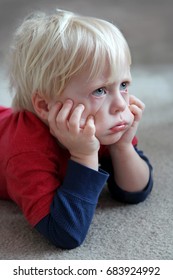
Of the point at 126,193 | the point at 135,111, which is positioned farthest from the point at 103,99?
the point at 126,193

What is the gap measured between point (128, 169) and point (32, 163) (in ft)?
0.71

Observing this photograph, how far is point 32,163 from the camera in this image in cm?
84

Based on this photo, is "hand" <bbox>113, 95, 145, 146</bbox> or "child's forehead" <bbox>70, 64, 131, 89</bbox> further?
"hand" <bbox>113, 95, 145, 146</bbox>

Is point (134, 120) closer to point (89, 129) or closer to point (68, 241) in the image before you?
point (89, 129)

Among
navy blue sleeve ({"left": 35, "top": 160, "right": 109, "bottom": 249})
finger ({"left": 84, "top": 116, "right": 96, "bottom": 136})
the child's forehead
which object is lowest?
navy blue sleeve ({"left": 35, "top": 160, "right": 109, "bottom": 249})

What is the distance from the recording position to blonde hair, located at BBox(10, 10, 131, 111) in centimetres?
80

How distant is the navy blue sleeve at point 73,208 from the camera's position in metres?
0.80

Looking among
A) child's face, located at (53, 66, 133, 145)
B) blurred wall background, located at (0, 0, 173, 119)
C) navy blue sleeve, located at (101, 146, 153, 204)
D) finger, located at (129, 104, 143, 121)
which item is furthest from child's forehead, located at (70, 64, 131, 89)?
blurred wall background, located at (0, 0, 173, 119)

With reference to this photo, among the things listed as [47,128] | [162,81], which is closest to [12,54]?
[47,128]

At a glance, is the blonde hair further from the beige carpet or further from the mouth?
the beige carpet

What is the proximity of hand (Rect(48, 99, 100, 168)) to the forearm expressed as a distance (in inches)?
4.8

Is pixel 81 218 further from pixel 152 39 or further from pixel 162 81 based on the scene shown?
pixel 152 39

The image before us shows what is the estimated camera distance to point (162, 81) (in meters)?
1.73

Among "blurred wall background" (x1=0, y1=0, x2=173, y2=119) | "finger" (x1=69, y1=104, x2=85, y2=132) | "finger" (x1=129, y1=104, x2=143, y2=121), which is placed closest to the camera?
"finger" (x1=69, y1=104, x2=85, y2=132)
